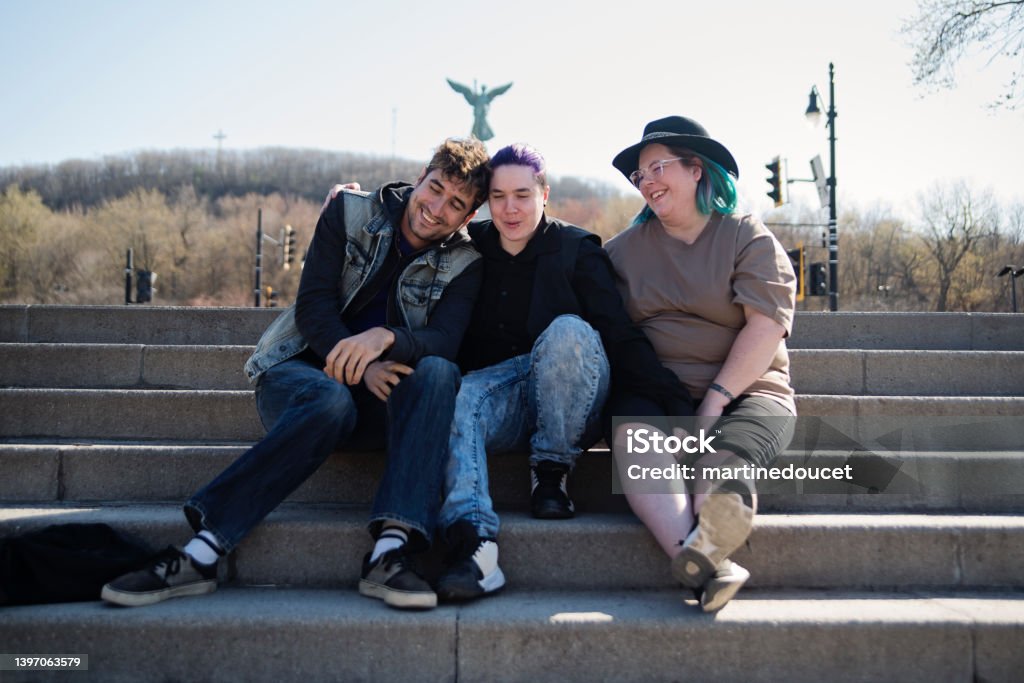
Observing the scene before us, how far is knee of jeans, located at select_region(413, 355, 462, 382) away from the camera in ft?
8.13

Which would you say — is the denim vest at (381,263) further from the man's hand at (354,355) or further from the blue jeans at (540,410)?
the blue jeans at (540,410)

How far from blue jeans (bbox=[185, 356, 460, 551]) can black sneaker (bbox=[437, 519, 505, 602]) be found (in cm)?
10

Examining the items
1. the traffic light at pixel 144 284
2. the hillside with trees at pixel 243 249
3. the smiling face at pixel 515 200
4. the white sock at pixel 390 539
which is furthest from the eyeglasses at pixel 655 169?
the traffic light at pixel 144 284

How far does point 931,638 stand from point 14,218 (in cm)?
5996

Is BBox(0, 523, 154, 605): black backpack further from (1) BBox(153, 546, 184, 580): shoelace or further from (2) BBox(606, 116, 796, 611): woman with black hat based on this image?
(2) BBox(606, 116, 796, 611): woman with black hat

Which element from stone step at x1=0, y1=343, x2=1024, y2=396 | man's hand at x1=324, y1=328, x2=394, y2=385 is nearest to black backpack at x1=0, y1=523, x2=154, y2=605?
man's hand at x1=324, y1=328, x2=394, y2=385

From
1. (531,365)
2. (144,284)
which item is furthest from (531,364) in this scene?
(144,284)

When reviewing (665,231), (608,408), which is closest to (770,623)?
(608,408)

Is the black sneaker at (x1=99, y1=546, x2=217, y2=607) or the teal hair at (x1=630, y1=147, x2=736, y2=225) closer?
the black sneaker at (x1=99, y1=546, x2=217, y2=607)

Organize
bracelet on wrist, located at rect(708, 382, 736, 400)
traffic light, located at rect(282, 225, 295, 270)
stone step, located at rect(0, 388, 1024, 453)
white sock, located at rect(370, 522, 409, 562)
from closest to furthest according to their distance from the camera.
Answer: white sock, located at rect(370, 522, 409, 562), bracelet on wrist, located at rect(708, 382, 736, 400), stone step, located at rect(0, 388, 1024, 453), traffic light, located at rect(282, 225, 295, 270)

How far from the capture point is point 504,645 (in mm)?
2154

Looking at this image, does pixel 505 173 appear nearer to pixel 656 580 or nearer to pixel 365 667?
pixel 656 580

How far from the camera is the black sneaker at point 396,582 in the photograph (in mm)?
2199

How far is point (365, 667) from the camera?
84.9 inches
